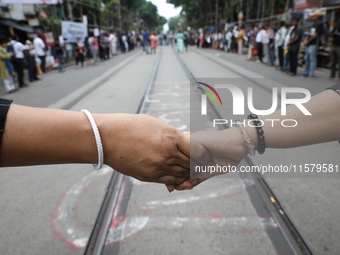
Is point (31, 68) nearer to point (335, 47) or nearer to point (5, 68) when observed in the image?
point (5, 68)

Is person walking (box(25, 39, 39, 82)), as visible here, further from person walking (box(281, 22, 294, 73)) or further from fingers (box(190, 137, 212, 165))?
fingers (box(190, 137, 212, 165))

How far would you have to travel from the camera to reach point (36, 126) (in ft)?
4.21

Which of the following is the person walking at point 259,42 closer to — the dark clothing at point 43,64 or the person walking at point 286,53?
the person walking at point 286,53

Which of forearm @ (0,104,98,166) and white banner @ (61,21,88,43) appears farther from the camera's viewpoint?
white banner @ (61,21,88,43)

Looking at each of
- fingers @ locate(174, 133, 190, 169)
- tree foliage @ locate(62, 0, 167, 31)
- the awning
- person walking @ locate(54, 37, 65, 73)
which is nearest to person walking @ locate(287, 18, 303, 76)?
fingers @ locate(174, 133, 190, 169)

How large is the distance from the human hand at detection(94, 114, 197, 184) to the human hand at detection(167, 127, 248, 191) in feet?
0.53

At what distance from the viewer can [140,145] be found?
1474 millimetres

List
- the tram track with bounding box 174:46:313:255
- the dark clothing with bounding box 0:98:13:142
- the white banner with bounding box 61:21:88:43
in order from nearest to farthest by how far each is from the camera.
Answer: the dark clothing with bounding box 0:98:13:142
the tram track with bounding box 174:46:313:255
the white banner with bounding box 61:21:88:43

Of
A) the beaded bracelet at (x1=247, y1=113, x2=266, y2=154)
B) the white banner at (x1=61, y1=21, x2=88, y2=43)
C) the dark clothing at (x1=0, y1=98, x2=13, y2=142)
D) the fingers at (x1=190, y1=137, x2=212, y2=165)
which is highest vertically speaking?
the white banner at (x1=61, y1=21, x2=88, y2=43)

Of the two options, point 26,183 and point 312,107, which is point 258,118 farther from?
point 26,183

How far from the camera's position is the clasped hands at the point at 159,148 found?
1.46 metres

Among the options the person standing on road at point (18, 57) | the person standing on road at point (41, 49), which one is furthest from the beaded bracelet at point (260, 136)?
the person standing on road at point (41, 49)

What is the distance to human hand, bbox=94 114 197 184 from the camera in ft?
4.76

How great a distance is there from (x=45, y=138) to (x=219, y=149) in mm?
985
